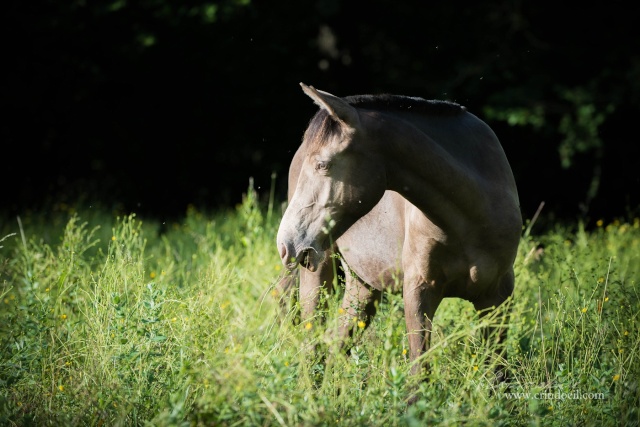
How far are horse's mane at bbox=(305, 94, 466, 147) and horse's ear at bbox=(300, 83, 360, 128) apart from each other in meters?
0.08

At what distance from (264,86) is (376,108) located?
845cm

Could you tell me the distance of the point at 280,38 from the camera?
12055 millimetres

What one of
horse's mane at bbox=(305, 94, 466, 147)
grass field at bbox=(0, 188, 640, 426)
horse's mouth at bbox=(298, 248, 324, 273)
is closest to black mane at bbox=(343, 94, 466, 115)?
horse's mane at bbox=(305, 94, 466, 147)

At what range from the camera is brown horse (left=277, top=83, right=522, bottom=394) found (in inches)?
155

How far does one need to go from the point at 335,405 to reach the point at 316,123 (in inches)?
57.1

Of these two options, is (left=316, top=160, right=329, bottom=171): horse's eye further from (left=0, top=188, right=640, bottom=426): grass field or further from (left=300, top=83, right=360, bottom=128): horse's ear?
(left=0, top=188, right=640, bottom=426): grass field

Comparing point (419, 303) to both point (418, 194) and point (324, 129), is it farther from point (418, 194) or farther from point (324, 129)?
point (324, 129)

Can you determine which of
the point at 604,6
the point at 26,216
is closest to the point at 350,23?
the point at 604,6

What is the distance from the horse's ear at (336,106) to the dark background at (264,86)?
24.6 feet

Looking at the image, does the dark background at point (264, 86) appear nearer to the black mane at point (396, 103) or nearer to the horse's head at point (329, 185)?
the black mane at point (396, 103)

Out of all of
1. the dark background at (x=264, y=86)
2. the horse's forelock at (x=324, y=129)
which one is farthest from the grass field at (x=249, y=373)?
the dark background at (x=264, y=86)

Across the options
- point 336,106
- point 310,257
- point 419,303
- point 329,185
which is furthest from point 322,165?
point 419,303

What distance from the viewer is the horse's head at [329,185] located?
12.9 feet

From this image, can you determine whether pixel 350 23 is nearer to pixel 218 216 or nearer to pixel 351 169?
pixel 218 216
